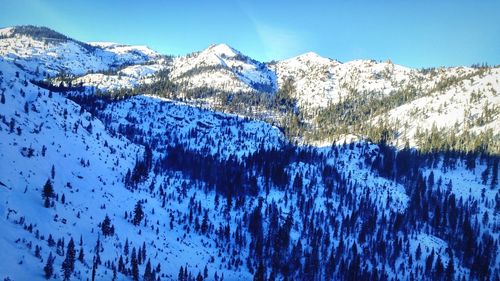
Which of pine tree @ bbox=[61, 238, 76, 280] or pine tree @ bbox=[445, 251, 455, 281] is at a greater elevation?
pine tree @ bbox=[61, 238, 76, 280]

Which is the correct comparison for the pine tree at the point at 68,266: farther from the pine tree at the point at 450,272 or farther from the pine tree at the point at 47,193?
the pine tree at the point at 450,272

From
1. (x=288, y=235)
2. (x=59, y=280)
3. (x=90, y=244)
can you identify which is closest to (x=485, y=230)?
(x=288, y=235)

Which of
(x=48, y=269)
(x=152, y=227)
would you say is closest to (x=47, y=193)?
(x=48, y=269)

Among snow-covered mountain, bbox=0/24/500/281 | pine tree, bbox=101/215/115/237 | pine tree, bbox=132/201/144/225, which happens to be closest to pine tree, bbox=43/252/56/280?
snow-covered mountain, bbox=0/24/500/281

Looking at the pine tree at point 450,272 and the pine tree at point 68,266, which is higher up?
the pine tree at point 68,266

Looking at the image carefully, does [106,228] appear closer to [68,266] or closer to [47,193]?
[47,193]

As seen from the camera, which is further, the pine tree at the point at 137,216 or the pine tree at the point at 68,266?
the pine tree at the point at 137,216

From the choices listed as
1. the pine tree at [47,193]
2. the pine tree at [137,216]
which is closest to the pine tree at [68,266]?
the pine tree at [47,193]

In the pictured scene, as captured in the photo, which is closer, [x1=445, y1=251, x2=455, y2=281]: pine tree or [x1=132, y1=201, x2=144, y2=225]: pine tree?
[x1=132, y1=201, x2=144, y2=225]: pine tree

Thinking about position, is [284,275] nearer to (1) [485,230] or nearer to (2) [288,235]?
(2) [288,235]

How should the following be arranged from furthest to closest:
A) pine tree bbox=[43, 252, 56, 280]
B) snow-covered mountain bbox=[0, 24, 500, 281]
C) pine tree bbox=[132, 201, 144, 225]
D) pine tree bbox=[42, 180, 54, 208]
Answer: pine tree bbox=[132, 201, 144, 225], pine tree bbox=[42, 180, 54, 208], snow-covered mountain bbox=[0, 24, 500, 281], pine tree bbox=[43, 252, 56, 280]

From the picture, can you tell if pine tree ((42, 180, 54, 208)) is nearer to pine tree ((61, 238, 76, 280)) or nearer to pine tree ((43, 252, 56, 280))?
pine tree ((61, 238, 76, 280))
